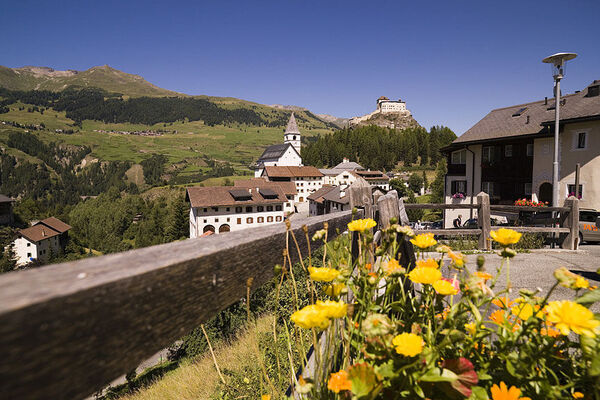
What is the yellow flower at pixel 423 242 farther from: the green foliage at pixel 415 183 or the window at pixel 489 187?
the green foliage at pixel 415 183

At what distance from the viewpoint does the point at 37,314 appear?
444 millimetres

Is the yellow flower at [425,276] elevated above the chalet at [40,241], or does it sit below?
above

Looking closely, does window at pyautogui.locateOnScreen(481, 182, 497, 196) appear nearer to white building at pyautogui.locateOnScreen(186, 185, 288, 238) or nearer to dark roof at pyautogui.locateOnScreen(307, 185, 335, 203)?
dark roof at pyautogui.locateOnScreen(307, 185, 335, 203)

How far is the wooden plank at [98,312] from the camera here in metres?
0.44

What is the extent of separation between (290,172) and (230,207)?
25.0 meters

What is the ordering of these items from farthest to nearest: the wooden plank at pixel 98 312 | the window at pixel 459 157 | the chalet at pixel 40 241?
the chalet at pixel 40 241 < the window at pixel 459 157 < the wooden plank at pixel 98 312

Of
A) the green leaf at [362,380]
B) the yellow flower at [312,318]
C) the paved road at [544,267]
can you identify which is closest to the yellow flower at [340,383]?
the green leaf at [362,380]

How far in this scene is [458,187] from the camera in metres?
26.4

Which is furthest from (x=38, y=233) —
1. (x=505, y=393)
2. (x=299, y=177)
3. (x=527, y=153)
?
(x=505, y=393)

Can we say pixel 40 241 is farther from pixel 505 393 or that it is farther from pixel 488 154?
pixel 505 393

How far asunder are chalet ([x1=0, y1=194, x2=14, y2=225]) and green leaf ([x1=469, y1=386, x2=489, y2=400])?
96389 millimetres

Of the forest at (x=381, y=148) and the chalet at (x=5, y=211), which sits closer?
the chalet at (x=5, y=211)

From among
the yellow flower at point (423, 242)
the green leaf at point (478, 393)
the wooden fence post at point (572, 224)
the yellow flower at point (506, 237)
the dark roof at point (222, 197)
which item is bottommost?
the dark roof at point (222, 197)

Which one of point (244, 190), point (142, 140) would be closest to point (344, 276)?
point (244, 190)
